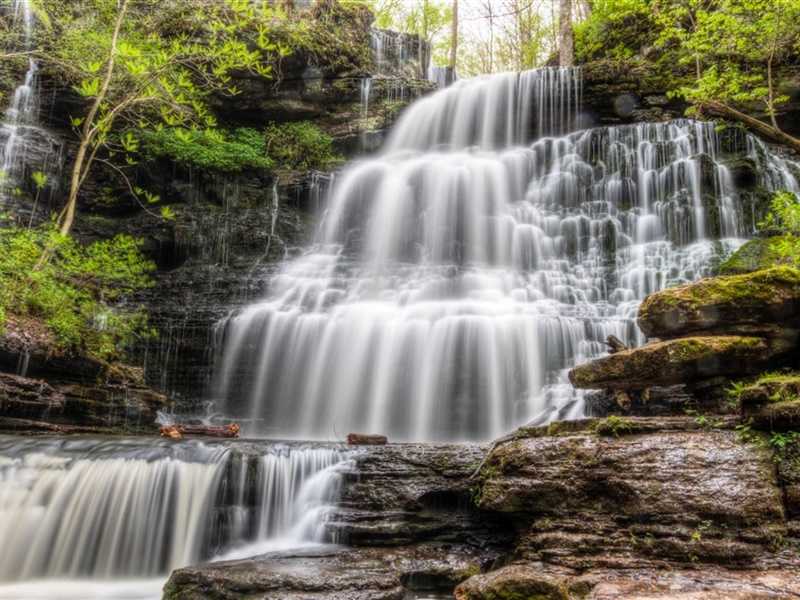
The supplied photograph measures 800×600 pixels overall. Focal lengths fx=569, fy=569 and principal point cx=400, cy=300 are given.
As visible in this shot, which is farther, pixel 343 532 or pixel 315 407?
pixel 315 407

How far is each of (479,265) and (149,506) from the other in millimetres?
9115

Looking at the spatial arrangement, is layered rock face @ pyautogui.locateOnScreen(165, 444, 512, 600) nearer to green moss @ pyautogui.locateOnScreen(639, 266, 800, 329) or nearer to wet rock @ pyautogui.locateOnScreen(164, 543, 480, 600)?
wet rock @ pyautogui.locateOnScreen(164, 543, 480, 600)

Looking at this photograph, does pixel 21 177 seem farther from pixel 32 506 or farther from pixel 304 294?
pixel 32 506

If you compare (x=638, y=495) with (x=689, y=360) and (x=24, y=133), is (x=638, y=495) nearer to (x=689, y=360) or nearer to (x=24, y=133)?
(x=689, y=360)

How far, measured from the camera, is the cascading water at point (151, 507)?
579 cm

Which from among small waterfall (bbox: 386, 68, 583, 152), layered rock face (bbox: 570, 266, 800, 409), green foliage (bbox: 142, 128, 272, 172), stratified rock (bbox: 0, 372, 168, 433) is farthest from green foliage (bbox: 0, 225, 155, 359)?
small waterfall (bbox: 386, 68, 583, 152)

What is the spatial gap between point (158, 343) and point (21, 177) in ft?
18.5

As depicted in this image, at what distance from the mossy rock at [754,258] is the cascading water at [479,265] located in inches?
73.2

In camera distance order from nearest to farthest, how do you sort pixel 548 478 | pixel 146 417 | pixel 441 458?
pixel 548 478 < pixel 441 458 < pixel 146 417

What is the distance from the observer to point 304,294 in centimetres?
1284

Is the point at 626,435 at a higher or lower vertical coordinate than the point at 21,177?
lower

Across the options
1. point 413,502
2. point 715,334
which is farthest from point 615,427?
point 413,502

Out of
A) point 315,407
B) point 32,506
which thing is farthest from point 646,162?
point 32,506

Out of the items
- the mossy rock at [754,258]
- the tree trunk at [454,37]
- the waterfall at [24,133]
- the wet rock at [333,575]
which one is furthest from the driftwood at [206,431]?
the tree trunk at [454,37]
